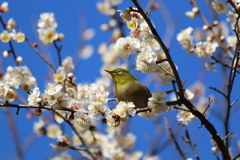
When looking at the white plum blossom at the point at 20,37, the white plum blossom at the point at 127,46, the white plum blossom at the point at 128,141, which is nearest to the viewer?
the white plum blossom at the point at 127,46

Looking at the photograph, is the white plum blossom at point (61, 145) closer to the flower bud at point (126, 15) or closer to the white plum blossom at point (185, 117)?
the white plum blossom at point (185, 117)

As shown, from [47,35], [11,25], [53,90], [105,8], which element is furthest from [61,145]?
[105,8]

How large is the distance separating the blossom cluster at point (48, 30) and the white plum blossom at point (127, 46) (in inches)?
46.8

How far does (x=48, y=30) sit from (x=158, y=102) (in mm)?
1839

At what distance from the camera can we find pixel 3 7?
11.9 feet

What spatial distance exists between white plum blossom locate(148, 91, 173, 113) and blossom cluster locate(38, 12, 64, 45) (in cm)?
165

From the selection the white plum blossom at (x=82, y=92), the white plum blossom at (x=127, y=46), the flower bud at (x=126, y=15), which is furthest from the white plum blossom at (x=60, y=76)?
the flower bud at (x=126, y=15)

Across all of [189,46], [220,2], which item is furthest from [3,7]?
[220,2]

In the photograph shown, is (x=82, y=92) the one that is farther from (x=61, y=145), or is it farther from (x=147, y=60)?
(x=147, y=60)

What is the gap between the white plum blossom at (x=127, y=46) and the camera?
2.46 metres

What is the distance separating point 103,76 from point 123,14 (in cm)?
432

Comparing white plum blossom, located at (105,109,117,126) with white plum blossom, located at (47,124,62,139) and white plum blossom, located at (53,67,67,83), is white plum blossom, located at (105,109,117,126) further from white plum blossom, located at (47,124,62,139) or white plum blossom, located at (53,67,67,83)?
white plum blossom, located at (47,124,62,139)

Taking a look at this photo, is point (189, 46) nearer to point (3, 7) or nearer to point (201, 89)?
point (3, 7)

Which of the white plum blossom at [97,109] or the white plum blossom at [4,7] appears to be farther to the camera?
the white plum blossom at [4,7]
